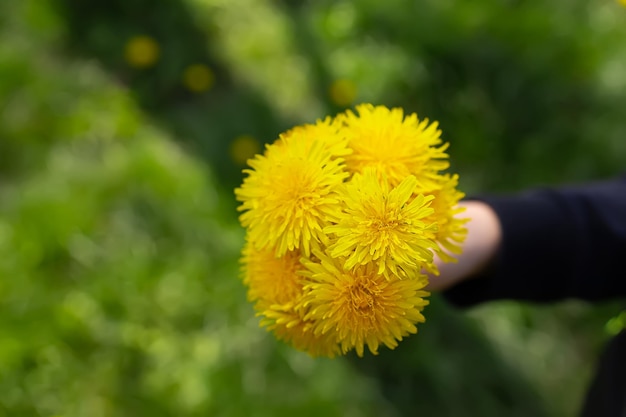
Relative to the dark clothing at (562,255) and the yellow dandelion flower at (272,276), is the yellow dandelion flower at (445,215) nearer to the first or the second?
the yellow dandelion flower at (272,276)

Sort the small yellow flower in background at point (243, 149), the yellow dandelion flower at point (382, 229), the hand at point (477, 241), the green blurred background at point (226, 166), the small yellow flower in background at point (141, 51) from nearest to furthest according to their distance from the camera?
the yellow dandelion flower at point (382, 229) < the hand at point (477, 241) < the green blurred background at point (226, 166) < the small yellow flower in background at point (243, 149) < the small yellow flower in background at point (141, 51)

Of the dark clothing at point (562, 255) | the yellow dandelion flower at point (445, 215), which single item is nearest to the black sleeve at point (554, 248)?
the dark clothing at point (562, 255)

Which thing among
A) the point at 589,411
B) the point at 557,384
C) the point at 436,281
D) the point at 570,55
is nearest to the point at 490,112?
the point at 570,55

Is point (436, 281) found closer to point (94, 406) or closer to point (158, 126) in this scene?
point (94, 406)

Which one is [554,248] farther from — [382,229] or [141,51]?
[141,51]

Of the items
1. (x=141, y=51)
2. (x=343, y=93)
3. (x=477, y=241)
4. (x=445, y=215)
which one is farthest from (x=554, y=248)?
(x=141, y=51)

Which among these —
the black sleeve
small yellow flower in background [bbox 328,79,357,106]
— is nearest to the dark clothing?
the black sleeve
